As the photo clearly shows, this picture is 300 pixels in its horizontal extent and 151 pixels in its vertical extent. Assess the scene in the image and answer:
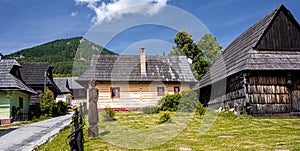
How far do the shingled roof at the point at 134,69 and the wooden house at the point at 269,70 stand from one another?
8555mm

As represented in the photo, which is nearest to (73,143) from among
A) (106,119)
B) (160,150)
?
(160,150)

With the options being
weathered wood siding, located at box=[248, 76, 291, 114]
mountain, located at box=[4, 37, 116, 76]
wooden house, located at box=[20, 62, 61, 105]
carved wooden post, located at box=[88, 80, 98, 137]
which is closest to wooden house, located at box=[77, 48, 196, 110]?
wooden house, located at box=[20, 62, 61, 105]

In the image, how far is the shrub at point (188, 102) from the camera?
18.8 m

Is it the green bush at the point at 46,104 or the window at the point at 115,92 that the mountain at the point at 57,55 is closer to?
the window at the point at 115,92

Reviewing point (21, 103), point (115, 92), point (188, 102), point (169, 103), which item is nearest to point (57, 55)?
point (115, 92)

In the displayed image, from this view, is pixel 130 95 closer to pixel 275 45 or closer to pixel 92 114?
pixel 275 45

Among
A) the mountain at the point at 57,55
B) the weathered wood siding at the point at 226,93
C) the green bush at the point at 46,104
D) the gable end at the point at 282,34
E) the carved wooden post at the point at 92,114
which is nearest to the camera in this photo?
the carved wooden post at the point at 92,114

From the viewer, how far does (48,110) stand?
23.4 m

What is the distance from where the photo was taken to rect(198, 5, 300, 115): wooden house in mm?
15352

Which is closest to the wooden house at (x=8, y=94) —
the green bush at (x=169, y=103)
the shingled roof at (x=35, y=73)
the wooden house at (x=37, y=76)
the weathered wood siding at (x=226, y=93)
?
the wooden house at (x=37, y=76)

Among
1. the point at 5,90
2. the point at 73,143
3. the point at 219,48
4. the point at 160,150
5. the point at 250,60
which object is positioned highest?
the point at 219,48

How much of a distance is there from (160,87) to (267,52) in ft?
37.5

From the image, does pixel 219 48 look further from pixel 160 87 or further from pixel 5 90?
pixel 5 90

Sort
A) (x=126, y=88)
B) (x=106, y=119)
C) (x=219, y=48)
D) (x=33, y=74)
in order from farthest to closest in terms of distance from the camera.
→ (x=219, y=48), (x=33, y=74), (x=126, y=88), (x=106, y=119)
